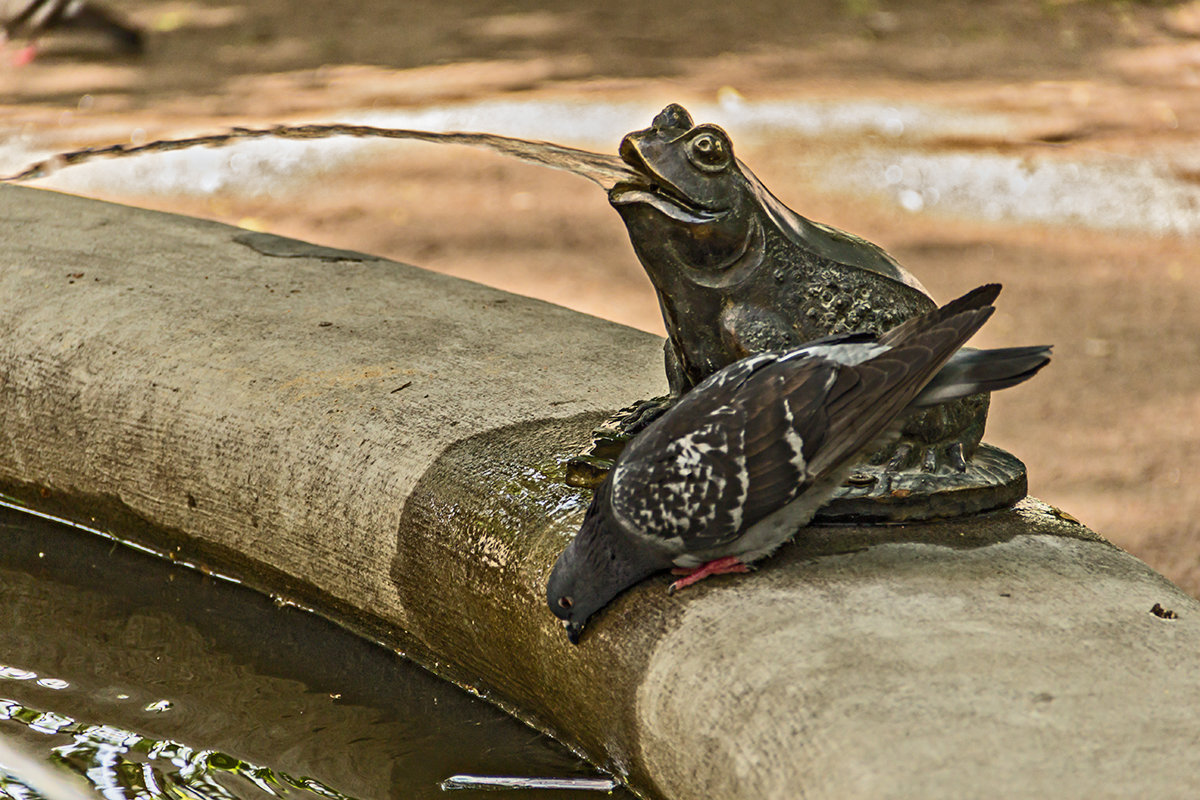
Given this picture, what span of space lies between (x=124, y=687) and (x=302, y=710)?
34cm

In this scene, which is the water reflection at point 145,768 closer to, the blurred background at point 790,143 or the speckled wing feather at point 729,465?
the speckled wing feather at point 729,465

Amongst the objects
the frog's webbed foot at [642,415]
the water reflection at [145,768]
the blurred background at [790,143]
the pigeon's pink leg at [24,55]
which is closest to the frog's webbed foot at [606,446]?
the frog's webbed foot at [642,415]

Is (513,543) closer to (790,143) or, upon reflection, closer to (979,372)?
(979,372)

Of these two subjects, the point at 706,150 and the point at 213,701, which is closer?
the point at 706,150

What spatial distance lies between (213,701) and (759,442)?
1112 millimetres

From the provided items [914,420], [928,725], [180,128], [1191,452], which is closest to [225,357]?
[914,420]

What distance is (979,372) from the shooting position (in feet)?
5.79

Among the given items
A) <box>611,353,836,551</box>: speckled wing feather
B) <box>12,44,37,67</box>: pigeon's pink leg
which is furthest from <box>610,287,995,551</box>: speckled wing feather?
<box>12,44,37,67</box>: pigeon's pink leg

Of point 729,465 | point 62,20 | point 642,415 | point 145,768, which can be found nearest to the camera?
point 729,465

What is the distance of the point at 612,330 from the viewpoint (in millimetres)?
2979

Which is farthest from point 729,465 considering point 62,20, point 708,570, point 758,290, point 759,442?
point 62,20

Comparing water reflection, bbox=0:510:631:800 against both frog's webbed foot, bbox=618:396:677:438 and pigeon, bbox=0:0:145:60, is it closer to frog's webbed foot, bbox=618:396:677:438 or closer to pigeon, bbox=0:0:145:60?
frog's webbed foot, bbox=618:396:677:438

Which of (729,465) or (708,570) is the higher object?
(729,465)

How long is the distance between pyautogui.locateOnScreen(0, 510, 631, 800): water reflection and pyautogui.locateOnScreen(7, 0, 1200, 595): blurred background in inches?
45.7
